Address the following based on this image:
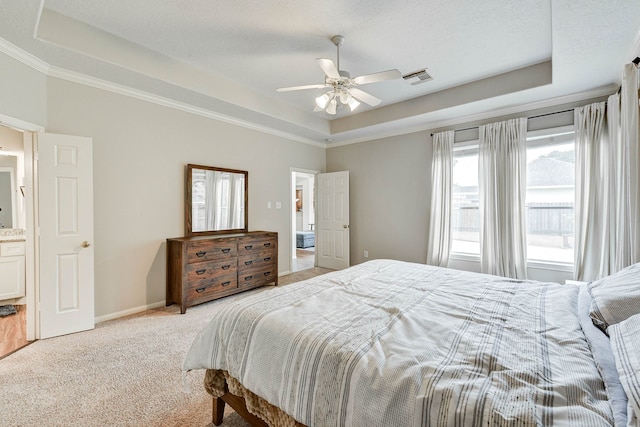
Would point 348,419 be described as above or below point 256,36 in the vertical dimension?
below

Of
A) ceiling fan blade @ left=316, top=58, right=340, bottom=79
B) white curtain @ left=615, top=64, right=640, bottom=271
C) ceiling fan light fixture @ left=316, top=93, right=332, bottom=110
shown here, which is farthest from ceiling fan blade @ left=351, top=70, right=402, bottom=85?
white curtain @ left=615, top=64, right=640, bottom=271

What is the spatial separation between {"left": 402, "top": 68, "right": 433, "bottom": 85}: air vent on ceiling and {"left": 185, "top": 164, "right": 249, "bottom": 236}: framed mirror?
2752mm

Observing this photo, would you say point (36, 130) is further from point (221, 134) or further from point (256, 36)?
point (256, 36)

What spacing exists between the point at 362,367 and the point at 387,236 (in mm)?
4269

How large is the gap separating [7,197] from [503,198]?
23.4 feet

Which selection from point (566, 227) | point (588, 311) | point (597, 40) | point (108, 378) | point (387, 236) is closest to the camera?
point (588, 311)

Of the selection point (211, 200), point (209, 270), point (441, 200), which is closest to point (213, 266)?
point (209, 270)

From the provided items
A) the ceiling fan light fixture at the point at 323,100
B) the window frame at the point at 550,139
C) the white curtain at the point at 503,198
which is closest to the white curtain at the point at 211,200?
the ceiling fan light fixture at the point at 323,100

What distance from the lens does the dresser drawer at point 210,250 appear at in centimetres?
348

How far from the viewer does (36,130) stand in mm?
2723

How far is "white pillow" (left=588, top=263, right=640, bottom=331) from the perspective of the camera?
1.28m

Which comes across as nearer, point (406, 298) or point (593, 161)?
point (406, 298)

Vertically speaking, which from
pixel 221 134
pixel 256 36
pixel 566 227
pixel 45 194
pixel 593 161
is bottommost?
pixel 566 227

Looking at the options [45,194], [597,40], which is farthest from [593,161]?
[45,194]
